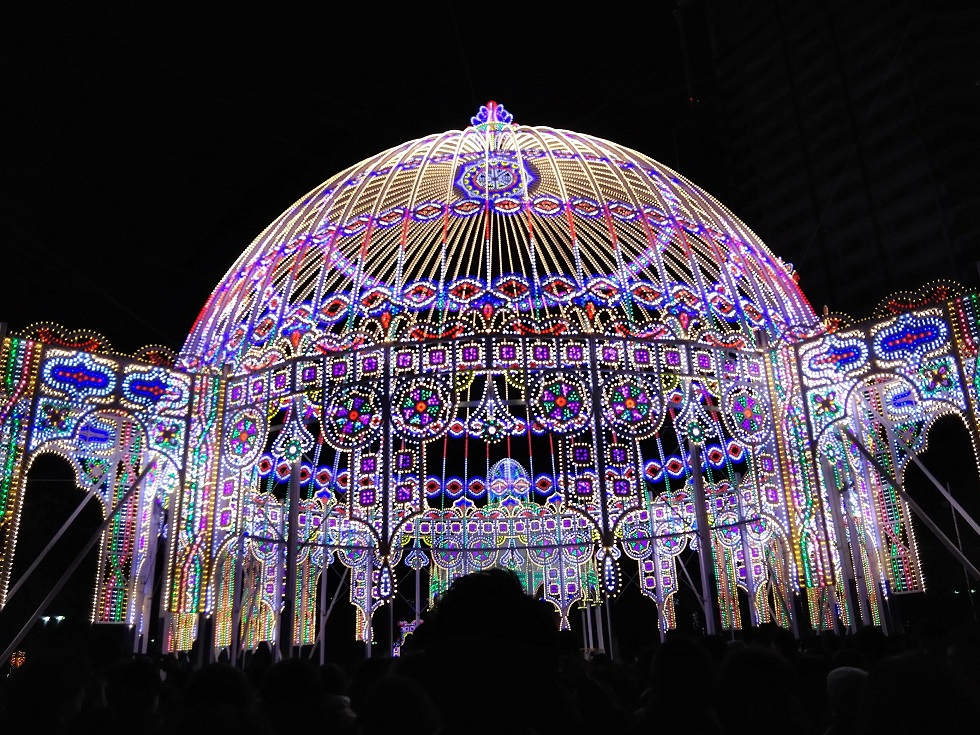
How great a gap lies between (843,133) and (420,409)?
28.1 metres

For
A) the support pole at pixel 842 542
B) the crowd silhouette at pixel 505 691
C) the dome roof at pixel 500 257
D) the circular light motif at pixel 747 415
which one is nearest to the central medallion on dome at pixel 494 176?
the dome roof at pixel 500 257

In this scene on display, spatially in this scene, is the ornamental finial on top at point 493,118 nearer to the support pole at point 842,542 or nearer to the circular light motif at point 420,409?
the circular light motif at point 420,409

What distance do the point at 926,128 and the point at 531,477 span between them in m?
22.5

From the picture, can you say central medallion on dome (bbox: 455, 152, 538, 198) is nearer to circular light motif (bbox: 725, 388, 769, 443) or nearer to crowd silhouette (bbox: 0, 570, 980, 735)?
circular light motif (bbox: 725, 388, 769, 443)

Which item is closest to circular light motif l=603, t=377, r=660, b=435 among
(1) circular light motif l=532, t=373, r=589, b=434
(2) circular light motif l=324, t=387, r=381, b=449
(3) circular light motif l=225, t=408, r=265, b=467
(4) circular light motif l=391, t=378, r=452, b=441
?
(1) circular light motif l=532, t=373, r=589, b=434

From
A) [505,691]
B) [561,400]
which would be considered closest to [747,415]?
[561,400]

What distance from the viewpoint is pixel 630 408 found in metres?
15.0

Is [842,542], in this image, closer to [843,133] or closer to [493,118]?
[493,118]

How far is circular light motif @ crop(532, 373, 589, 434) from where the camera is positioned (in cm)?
1497

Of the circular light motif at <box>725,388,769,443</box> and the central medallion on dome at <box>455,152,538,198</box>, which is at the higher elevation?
the central medallion on dome at <box>455,152,538,198</box>

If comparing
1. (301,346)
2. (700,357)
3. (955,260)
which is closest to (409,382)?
(301,346)

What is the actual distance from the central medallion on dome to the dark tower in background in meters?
20.6

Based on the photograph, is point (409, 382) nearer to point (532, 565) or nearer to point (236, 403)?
point (236, 403)

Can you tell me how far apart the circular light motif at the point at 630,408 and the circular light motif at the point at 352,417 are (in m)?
4.11
